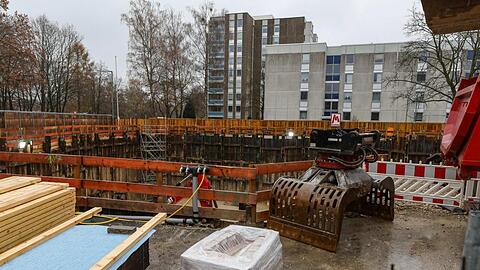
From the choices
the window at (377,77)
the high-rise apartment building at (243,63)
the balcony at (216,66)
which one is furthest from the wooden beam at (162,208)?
the high-rise apartment building at (243,63)

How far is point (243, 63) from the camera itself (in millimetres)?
58375

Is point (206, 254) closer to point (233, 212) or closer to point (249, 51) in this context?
point (233, 212)

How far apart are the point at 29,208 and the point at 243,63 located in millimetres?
57202

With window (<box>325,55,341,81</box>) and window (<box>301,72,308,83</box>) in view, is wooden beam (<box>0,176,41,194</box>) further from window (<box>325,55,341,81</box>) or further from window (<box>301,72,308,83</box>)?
window (<box>325,55,341,81</box>)

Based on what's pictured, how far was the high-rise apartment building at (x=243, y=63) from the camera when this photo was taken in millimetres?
55763

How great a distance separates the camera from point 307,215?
13.9 feet

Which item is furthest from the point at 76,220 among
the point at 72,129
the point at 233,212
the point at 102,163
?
the point at 72,129

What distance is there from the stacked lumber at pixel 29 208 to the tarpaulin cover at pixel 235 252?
77.8 inches

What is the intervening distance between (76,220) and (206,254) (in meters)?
2.06

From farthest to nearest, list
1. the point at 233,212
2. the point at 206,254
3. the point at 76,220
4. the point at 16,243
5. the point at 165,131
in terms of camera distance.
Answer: the point at 165,131 < the point at 233,212 < the point at 76,220 < the point at 16,243 < the point at 206,254

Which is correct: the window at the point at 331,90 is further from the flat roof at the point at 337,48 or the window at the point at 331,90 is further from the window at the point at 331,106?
the flat roof at the point at 337,48

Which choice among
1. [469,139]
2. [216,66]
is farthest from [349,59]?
[469,139]

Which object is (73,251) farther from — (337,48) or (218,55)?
(218,55)

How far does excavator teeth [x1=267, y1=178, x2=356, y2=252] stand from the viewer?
3955mm
